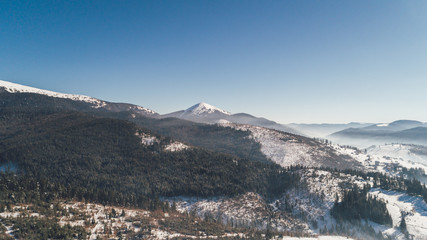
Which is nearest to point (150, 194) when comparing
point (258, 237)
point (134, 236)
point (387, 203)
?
point (134, 236)

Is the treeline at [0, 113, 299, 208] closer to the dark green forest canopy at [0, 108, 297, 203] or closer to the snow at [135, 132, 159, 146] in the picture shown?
the dark green forest canopy at [0, 108, 297, 203]

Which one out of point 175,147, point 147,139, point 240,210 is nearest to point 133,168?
point 175,147

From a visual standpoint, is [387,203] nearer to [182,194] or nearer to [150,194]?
[182,194]

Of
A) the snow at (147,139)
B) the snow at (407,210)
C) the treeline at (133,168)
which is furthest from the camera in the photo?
the snow at (147,139)

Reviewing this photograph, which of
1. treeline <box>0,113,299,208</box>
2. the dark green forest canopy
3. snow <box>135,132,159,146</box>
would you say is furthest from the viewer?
snow <box>135,132,159,146</box>

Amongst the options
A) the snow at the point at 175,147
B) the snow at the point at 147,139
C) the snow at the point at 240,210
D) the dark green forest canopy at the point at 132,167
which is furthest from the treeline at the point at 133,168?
the snow at the point at 240,210

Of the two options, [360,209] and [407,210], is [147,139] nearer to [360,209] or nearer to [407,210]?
[360,209]

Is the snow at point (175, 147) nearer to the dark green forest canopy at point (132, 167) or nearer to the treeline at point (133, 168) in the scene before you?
the treeline at point (133, 168)

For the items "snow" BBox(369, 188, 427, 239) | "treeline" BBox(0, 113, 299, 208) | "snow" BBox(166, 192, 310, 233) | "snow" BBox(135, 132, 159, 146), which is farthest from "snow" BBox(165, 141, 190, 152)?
"snow" BBox(369, 188, 427, 239)
